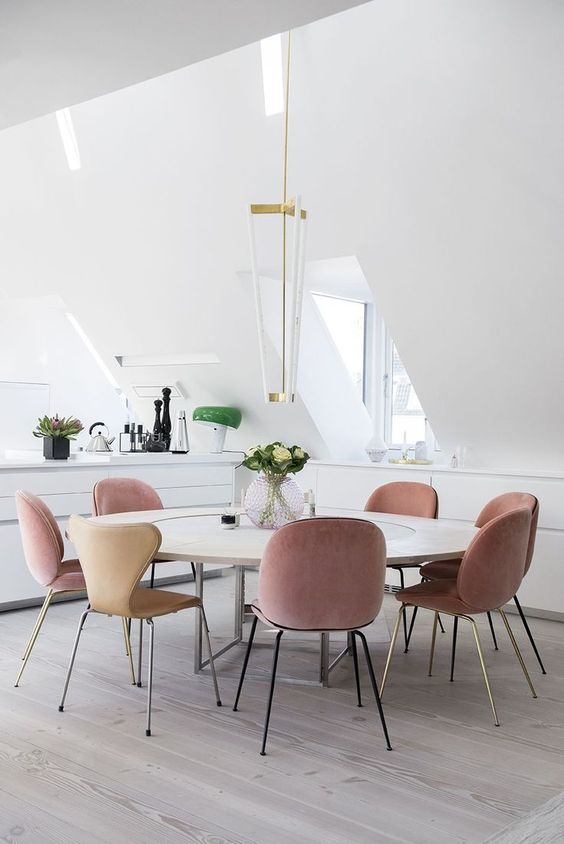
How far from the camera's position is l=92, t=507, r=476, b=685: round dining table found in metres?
3.30

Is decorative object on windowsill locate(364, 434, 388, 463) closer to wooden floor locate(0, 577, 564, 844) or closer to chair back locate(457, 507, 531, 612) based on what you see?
wooden floor locate(0, 577, 564, 844)

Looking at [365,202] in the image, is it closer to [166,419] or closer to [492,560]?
[492,560]

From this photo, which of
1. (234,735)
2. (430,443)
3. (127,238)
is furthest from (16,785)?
(430,443)

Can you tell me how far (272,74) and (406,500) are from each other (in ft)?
8.11

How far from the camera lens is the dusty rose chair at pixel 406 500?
484 centimetres

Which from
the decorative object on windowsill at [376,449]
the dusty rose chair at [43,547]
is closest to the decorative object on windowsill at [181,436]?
the decorative object on windowsill at [376,449]

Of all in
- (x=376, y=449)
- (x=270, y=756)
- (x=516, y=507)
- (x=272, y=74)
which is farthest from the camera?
(x=376, y=449)

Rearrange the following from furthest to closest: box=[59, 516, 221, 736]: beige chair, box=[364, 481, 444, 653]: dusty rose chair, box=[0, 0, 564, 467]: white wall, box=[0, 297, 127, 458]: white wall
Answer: box=[0, 297, 127, 458]: white wall < box=[364, 481, 444, 653]: dusty rose chair < box=[0, 0, 564, 467]: white wall < box=[59, 516, 221, 736]: beige chair

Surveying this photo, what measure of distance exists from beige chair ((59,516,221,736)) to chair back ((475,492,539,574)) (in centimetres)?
169

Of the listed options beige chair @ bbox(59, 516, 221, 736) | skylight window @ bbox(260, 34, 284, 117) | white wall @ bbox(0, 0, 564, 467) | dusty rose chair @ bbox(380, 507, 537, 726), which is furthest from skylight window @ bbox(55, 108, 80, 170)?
dusty rose chair @ bbox(380, 507, 537, 726)

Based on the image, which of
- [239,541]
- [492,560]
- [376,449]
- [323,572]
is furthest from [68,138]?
[492,560]

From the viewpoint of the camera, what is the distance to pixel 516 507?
4.21 meters

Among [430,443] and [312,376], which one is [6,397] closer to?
[312,376]

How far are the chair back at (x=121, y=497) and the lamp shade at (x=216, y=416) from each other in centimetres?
193
